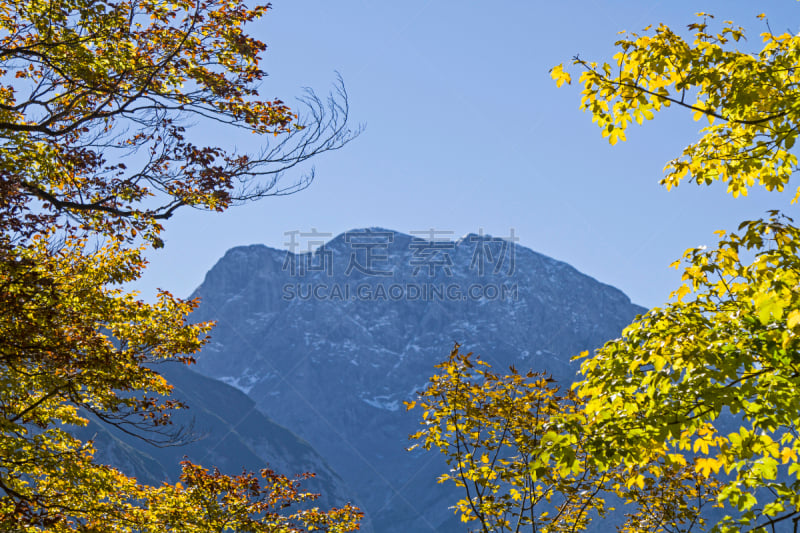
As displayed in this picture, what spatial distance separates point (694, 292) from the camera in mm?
6648

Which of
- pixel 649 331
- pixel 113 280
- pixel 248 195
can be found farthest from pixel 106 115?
pixel 649 331

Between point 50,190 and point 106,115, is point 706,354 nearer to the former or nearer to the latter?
point 106,115

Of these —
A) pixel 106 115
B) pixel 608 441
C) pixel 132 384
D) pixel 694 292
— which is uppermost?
pixel 106 115

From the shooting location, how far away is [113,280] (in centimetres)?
1235

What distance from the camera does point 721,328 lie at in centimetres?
564

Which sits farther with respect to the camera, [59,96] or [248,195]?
[248,195]

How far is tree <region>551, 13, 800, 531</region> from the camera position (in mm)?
5387

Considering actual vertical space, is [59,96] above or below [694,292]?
above

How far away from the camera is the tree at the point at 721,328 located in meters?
5.39

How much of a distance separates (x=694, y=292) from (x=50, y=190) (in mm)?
9343

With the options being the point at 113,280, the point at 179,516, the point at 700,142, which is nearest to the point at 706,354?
the point at 700,142

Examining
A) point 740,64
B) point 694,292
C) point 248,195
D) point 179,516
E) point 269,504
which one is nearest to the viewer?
point 694,292

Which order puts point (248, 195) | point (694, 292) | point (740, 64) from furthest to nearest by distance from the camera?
point (248, 195)
point (740, 64)
point (694, 292)

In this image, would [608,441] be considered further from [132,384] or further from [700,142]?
[132,384]
